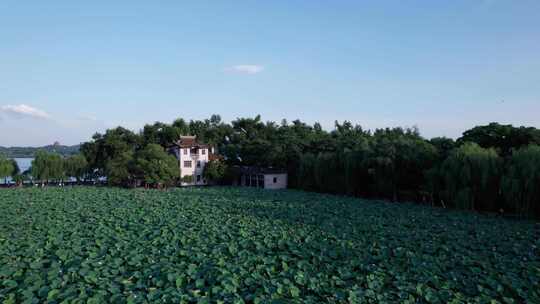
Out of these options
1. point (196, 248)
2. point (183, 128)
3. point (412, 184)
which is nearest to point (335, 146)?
point (412, 184)

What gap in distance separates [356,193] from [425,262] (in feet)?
48.5

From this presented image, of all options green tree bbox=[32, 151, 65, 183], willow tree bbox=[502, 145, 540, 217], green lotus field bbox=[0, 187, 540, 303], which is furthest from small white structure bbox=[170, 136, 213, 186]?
willow tree bbox=[502, 145, 540, 217]

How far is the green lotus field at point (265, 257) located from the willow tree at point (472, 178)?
1.71 metres

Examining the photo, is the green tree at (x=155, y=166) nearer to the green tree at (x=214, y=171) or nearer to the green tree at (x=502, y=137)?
the green tree at (x=214, y=171)

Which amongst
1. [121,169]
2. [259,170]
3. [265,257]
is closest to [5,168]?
[121,169]

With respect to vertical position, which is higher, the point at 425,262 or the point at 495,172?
the point at 495,172

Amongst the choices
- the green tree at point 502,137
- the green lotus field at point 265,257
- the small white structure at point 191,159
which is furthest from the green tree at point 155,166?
the green tree at point 502,137

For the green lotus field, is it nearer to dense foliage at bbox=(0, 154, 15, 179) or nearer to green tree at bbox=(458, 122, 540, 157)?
green tree at bbox=(458, 122, 540, 157)

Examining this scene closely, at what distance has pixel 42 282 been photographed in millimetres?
6074

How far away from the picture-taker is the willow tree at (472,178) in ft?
48.8

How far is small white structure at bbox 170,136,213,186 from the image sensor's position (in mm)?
28922

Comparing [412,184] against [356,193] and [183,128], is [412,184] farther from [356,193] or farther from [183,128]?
[183,128]

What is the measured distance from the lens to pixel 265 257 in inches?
305

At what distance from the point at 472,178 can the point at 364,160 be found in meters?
6.43
